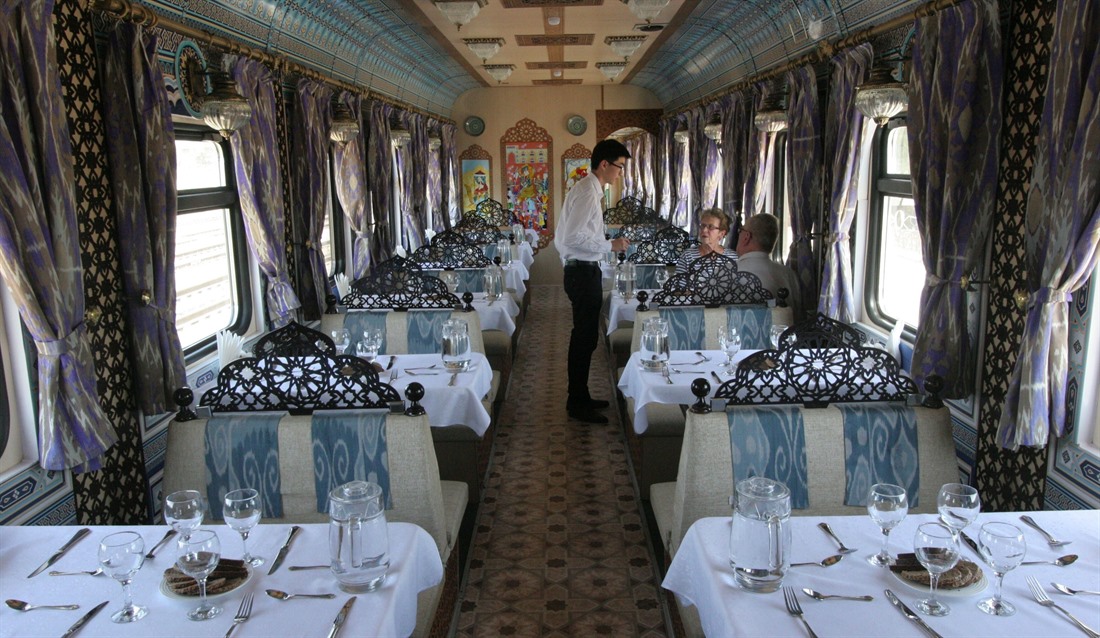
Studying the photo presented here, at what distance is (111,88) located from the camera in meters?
3.72

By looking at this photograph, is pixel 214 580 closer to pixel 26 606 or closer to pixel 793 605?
pixel 26 606

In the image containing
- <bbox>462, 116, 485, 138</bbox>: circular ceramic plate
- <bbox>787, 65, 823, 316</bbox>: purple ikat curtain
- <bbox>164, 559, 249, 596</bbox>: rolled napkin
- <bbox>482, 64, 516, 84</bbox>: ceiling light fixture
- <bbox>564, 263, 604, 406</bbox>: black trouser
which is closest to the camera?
<bbox>164, 559, 249, 596</bbox>: rolled napkin

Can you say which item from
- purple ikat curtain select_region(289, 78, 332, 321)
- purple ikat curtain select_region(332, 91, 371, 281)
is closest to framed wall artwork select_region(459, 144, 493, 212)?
purple ikat curtain select_region(332, 91, 371, 281)

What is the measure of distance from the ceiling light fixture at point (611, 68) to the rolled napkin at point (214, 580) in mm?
10947

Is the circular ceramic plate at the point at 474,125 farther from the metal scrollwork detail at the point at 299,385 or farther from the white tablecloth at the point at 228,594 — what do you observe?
the white tablecloth at the point at 228,594

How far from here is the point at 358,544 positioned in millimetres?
2074

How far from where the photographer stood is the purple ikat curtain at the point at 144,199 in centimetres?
376

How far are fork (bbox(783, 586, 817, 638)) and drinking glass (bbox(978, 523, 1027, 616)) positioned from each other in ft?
1.39

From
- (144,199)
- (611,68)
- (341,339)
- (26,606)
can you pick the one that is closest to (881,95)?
(341,339)

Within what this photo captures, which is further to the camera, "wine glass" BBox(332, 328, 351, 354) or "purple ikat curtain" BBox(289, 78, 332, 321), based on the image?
"purple ikat curtain" BBox(289, 78, 332, 321)

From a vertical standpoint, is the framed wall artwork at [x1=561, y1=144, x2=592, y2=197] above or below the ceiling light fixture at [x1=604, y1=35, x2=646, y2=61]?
below

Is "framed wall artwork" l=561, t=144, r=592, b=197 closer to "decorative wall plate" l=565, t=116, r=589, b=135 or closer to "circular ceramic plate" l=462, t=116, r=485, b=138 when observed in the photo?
"decorative wall plate" l=565, t=116, r=589, b=135

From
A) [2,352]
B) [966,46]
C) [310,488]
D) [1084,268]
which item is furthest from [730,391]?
[2,352]

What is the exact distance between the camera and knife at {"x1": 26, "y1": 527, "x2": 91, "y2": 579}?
2.17 metres
